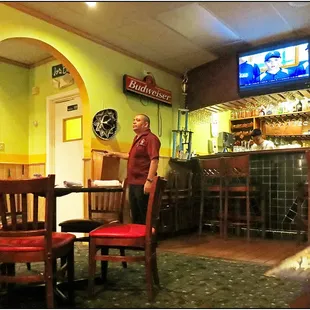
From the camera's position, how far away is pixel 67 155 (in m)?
5.28

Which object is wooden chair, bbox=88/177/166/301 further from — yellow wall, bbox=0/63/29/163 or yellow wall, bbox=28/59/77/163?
yellow wall, bbox=0/63/29/163

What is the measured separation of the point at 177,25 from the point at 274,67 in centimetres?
156

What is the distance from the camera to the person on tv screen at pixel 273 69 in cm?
494

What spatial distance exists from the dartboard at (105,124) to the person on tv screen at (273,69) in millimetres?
2221

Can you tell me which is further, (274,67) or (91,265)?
(274,67)

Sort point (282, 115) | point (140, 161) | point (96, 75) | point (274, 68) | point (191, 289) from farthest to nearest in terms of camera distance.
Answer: point (282, 115)
point (274, 68)
point (96, 75)
point (140, 161)
point (191, 289)

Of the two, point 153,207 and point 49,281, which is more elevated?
point 153,207

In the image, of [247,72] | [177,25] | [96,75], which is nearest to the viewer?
[177,25]

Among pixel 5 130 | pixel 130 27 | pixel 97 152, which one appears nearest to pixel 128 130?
pixel 97 152

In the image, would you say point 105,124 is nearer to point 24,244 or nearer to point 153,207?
point 153,207

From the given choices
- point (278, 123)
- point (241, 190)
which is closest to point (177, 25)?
point (241, 190)

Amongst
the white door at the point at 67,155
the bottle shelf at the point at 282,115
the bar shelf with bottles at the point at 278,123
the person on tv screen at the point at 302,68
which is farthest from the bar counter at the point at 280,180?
the white door at the point at 67,155

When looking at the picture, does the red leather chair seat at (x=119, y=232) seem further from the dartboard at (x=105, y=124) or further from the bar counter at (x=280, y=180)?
the bar counter at (x=280, y=180)

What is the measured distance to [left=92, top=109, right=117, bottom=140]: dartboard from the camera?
4562 millimetres
